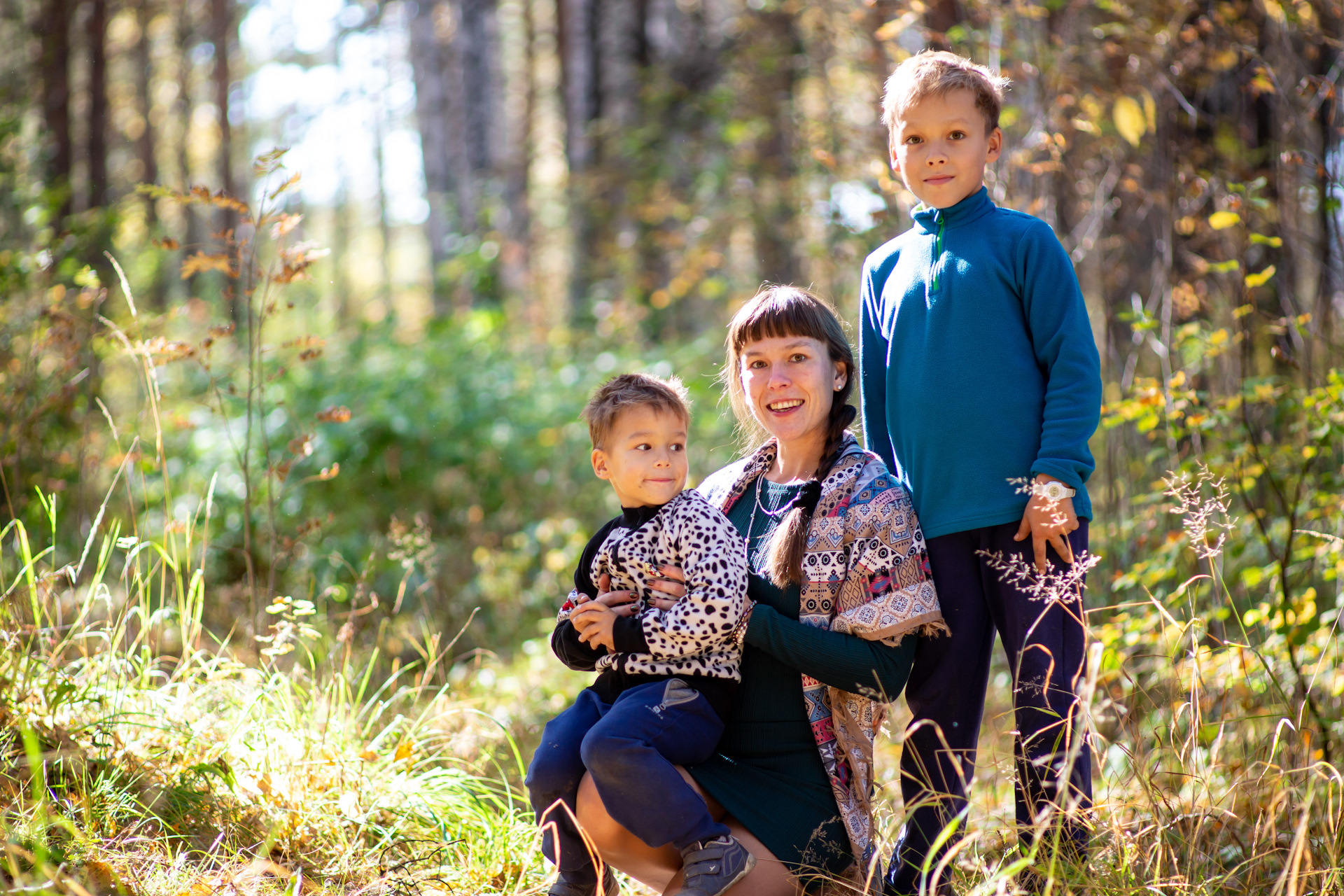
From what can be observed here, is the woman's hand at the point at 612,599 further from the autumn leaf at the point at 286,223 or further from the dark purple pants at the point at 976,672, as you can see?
the autumn leaf at the point at 286,223

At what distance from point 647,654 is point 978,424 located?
2.92 ft

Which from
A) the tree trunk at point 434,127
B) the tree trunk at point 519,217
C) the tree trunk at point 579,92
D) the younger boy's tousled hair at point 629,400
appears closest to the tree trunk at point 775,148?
the tree trunk at point 579,92

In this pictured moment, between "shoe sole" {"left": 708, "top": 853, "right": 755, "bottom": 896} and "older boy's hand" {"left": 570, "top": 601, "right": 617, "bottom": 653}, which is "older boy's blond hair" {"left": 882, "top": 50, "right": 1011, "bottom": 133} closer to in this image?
"older boy's hand" {"left": 570, "top": 601, "right": 617, "bottom": 653}

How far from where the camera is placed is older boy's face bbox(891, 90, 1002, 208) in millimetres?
2252

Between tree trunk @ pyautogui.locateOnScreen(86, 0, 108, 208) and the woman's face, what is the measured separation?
306 inches

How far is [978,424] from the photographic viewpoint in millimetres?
2217

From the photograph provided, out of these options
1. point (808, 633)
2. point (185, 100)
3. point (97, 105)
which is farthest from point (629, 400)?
point (185, 100)

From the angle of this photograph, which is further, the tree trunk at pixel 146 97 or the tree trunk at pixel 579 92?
the tree trunk at pixel 146 97

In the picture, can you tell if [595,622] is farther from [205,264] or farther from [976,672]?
[205,264]

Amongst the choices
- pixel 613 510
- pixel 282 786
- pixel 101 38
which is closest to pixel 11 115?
pixel 101 38

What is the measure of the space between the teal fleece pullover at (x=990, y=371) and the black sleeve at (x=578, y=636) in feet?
2.44

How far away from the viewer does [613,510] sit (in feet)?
18.9

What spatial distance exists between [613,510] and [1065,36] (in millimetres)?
3293

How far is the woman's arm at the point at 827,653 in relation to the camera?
2.10 meters
